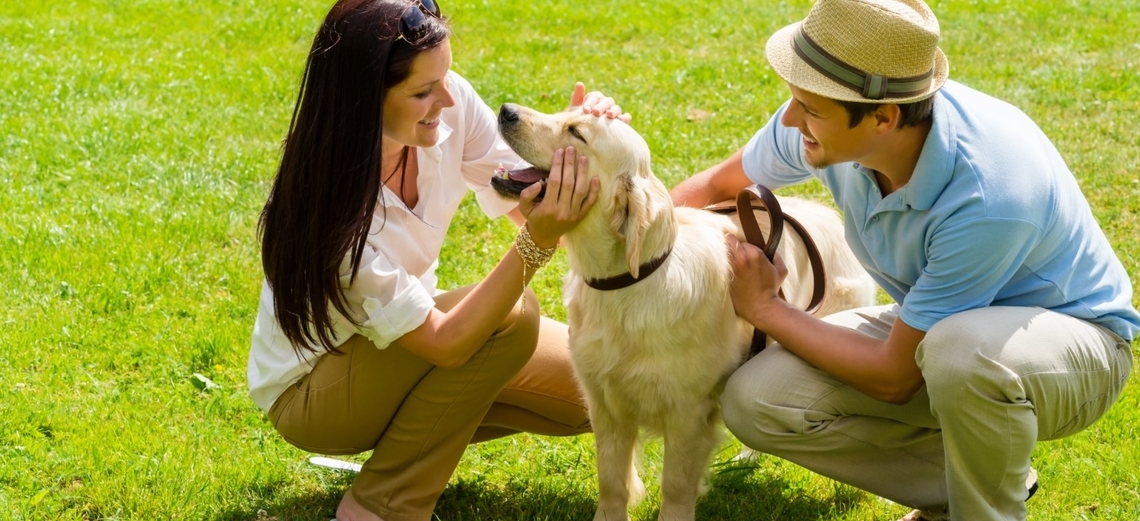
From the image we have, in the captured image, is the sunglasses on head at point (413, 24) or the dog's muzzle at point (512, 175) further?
the dog's muzzle at point (512, 175)

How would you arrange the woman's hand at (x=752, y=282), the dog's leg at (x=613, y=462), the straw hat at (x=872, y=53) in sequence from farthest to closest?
the dog's leg at (x=613, y=462), the woman's hand at (x=752, y=282), the straw hat at (x=872, y=53)

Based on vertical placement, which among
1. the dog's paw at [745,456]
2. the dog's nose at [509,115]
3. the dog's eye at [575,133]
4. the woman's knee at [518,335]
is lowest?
the dog's paw at [745,456]

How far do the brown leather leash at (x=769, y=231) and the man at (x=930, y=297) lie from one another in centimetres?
11

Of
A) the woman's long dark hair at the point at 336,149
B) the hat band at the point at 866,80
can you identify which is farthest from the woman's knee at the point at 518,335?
the hat band at the point at 866,80

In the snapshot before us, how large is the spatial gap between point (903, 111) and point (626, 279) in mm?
893

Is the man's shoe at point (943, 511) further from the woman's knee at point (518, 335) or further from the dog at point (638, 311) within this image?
the woman's knee at point (518, 335)

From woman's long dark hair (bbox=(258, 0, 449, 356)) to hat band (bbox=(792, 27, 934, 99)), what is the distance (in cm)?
101

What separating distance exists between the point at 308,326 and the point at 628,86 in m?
5.13

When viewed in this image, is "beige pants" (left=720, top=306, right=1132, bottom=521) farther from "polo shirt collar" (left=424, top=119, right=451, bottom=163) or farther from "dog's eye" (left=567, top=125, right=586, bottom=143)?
"polo shirt collar" (left=424, top=119, right=451, bottom=163)

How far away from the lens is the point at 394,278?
3.01 meters

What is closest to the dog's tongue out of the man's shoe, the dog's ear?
the dog's ear

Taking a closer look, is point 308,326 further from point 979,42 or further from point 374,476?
point 979,42

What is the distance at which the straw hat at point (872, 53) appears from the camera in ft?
8.80

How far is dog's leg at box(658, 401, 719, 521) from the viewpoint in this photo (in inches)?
127
